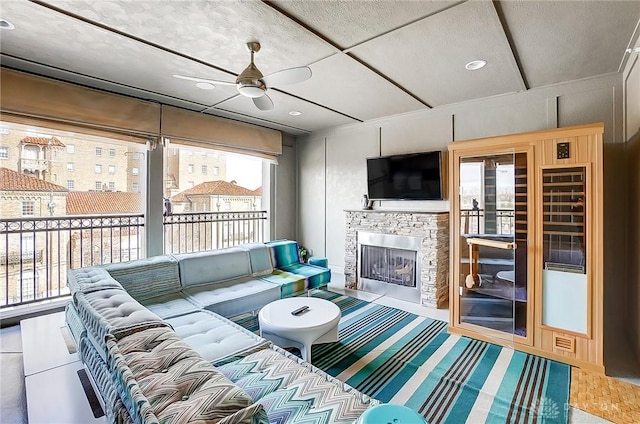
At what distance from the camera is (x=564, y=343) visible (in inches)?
98.6

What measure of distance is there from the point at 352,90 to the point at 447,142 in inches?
59.0

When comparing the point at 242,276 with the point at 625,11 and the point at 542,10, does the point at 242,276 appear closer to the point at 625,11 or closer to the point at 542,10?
the point at 542,10

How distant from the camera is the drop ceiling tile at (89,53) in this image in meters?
2.12

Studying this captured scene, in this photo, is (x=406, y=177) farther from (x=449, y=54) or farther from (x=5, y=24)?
(x=5, y=24)

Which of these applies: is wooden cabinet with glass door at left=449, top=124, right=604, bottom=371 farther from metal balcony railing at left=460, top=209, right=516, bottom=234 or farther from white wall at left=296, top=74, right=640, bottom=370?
white wall at left=296, top=74, right=640, bottom=370

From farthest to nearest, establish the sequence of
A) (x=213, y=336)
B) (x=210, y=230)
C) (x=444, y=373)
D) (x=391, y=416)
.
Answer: (x=210, y=230)
(x=444, y=373)
(x=213, y=336)
(x=391, y=416)

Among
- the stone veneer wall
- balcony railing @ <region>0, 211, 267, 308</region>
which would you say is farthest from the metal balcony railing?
balcony railing @ <region>0, 211, 267, 308</region>

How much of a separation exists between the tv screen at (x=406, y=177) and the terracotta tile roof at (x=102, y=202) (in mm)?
3320

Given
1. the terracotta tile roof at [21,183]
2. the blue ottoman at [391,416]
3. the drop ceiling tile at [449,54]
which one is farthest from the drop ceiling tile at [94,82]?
the blue ottoman at [391,416]

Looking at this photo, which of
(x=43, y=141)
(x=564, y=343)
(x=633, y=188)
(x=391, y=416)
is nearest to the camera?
(x=391, y=416)

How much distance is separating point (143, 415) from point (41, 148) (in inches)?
151

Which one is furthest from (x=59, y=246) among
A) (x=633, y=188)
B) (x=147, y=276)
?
(x=633, y=188)

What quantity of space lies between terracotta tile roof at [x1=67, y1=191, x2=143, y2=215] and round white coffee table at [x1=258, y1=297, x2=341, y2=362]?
2544 millimetres

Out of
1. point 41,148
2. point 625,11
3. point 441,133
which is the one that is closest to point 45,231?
point 41,148
